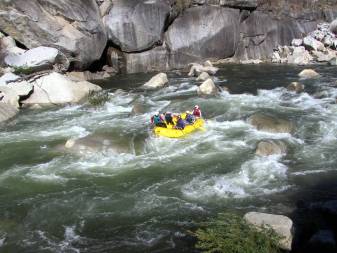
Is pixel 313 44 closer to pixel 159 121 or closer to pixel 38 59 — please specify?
pixel 38 59

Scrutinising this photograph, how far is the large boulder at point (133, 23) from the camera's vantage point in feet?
90.2

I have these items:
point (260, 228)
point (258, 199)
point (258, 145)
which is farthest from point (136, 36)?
point (260, 228)

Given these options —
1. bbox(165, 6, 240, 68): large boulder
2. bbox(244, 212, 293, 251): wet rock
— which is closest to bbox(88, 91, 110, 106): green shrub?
bbox(165, 6, 240, 68): large boulder

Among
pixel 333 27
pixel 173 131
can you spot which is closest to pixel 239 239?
pixel 173 131

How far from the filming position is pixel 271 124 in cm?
1525

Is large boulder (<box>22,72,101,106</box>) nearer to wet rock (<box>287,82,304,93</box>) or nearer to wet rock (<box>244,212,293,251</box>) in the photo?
wet rock (<box>287,82,304,93</box>)

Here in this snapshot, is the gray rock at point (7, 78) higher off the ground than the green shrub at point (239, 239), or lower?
higher

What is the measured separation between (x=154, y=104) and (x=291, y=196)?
10.5 metres

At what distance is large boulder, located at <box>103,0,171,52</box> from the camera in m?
27.5

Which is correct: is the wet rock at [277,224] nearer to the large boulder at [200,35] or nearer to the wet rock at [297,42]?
the large boulder at [200,35]

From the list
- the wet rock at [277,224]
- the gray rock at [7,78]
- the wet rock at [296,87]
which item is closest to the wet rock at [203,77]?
the wet rock at [296,87]

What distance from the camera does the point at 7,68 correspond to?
22.8 m

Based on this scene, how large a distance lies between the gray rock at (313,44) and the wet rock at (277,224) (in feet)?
85.1

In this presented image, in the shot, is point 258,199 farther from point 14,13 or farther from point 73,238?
point 14,13
